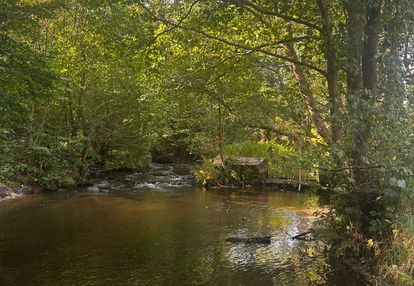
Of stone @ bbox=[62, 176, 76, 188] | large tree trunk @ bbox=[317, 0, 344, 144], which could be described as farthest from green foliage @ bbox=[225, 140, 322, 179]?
stone @ bbox=[62, 176, 76, 188]

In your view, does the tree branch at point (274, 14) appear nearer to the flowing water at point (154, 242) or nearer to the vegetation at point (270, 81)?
the vegetation at point (270, 81)

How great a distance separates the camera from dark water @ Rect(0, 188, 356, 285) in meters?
7.86

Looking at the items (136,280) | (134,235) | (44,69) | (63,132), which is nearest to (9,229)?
(134,235)

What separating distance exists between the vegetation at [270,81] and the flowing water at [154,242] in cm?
129

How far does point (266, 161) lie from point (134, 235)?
35.5 ft

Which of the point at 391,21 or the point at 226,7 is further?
the point at 226,7

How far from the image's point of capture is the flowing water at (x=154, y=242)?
7863mm

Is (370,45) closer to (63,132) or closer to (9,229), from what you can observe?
(9,229)

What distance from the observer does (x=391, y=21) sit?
723cm

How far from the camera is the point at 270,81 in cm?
1534

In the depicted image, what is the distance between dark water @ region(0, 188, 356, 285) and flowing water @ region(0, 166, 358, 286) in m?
0.02

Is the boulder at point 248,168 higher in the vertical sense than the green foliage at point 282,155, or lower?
lower

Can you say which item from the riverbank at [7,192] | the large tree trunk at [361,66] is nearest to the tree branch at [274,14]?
the large tree trunk at [361,66]

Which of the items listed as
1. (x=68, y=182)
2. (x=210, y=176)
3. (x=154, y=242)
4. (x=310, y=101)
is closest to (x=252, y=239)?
(x=154, y=242)
